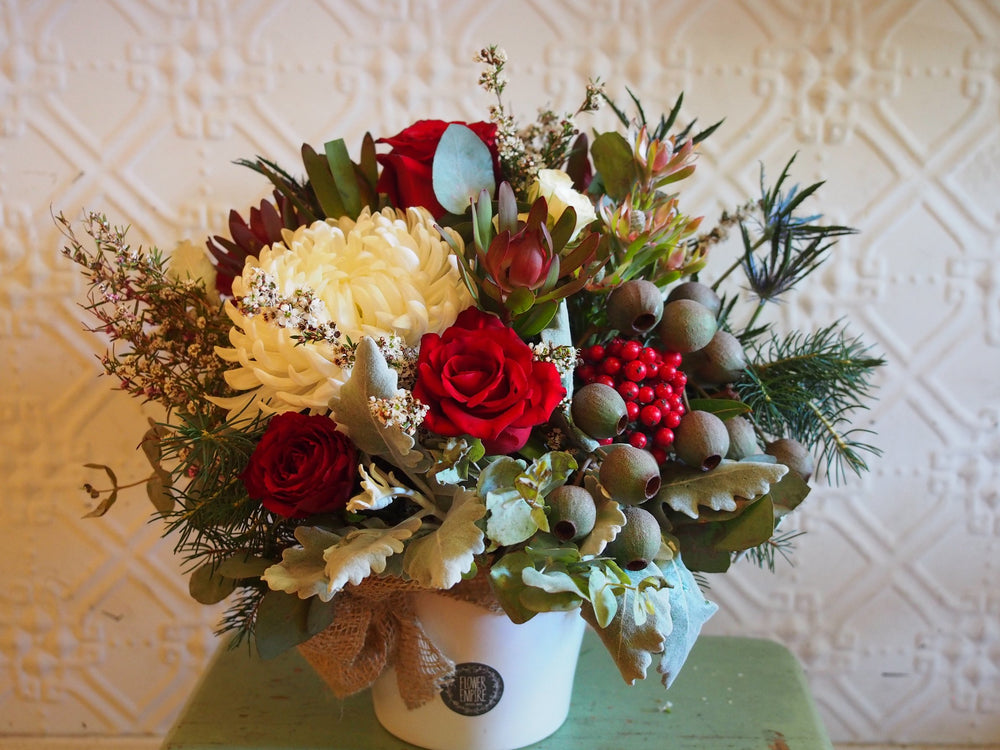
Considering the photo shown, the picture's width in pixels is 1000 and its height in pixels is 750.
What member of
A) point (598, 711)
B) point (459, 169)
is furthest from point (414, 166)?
point (598, 711)

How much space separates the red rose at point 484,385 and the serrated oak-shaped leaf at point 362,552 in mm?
70

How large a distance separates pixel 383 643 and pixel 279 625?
91mm

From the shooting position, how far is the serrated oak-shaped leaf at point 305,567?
487 mm

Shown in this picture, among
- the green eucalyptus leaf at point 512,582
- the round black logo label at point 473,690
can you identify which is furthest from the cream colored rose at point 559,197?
the round black logo label at point 473,690

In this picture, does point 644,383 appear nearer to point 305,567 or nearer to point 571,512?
point 571,512

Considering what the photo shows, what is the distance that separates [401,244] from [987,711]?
3.06 ft

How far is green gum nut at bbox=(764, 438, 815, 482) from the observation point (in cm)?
61

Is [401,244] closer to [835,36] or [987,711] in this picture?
[835,36]

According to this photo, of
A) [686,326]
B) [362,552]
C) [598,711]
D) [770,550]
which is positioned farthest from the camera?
[770,550]

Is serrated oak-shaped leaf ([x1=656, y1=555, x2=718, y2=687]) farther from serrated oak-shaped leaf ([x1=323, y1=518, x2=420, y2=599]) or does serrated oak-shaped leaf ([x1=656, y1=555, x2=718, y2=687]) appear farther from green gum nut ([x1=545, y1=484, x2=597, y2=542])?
serrated oak-shaped leaf ([x1=323, y1=518, x2=420, y2=599])

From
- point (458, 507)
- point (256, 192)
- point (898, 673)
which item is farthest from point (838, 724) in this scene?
point (256, 192)

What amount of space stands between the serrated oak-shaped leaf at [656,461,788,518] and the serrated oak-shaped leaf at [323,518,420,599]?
18 centimetres

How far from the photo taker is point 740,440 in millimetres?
583

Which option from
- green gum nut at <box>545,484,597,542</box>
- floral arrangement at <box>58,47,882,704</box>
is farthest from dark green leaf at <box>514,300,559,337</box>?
green gum nut at <box>545,484,597,542</box>
